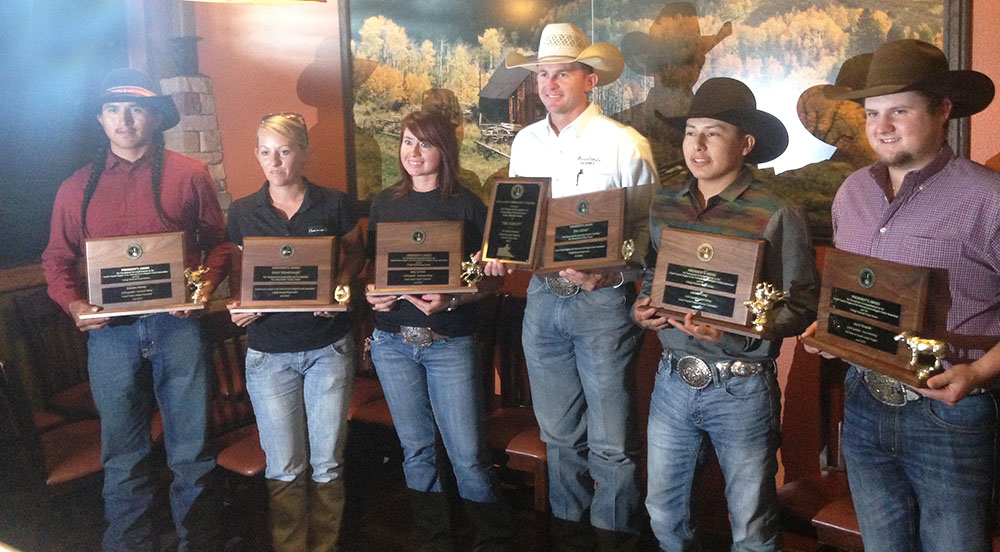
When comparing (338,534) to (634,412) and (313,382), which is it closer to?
(313,382)

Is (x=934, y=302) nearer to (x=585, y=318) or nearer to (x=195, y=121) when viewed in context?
(x=585, y=318)

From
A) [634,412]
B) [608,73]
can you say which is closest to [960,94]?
[608,73]

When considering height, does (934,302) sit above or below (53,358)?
above

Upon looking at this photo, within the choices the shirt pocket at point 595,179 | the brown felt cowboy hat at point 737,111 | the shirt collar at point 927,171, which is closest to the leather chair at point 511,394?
the shirt pocket at point 595,179

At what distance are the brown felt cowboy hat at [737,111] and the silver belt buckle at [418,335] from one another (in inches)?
45.1

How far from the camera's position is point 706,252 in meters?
2.17

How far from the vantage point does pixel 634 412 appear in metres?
2.63

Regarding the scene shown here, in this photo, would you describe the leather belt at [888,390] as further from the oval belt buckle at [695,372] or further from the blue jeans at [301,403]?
the blue jeans at [301,403]

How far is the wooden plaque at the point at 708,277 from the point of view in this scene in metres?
2.09

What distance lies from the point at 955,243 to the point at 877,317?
25 centimetres

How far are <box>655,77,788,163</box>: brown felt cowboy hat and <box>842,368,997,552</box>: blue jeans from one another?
0.72m

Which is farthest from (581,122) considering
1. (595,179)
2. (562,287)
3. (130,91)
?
(130,91)

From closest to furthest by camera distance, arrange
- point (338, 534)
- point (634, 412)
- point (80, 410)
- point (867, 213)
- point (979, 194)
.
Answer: point (979, 194)
point (867, 213)
point (634, 412)
point (338, 534)
point (80, 410)

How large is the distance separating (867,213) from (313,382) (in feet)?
6.10
